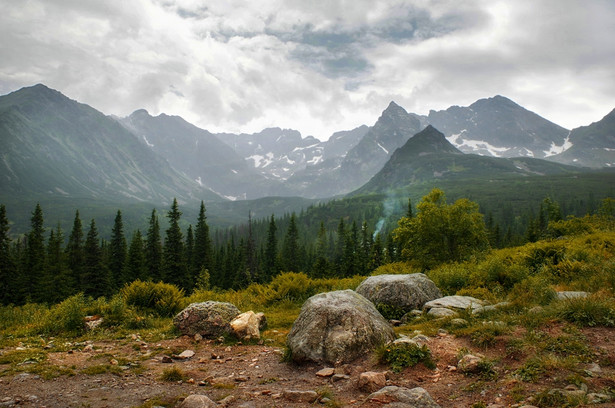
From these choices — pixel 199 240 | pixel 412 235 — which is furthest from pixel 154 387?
pixel 199 240

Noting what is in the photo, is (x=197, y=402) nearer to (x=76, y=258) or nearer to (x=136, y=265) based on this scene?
(x=136, y=265)

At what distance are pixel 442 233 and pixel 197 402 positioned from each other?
29715mm

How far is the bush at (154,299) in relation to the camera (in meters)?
16.2

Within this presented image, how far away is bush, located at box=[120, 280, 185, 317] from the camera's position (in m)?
16.2

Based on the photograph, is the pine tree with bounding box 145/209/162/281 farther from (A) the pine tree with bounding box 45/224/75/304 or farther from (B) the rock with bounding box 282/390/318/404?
(B) the rock with bounding box 282/390/318/404

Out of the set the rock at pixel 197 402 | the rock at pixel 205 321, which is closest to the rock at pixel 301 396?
the rock at pixel 197 402

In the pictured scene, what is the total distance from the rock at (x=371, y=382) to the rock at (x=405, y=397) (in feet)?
1.48

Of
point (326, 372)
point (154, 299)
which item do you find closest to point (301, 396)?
point (326, 372)

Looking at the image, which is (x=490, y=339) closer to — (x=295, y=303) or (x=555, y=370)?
(x=555, y=370)

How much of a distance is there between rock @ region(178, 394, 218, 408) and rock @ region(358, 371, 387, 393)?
10.1 ft

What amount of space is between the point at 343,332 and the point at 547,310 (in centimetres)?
567

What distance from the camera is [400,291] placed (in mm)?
14289

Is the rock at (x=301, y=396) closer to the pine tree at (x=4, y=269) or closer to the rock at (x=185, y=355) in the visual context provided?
the rock at (x=185, y=355)

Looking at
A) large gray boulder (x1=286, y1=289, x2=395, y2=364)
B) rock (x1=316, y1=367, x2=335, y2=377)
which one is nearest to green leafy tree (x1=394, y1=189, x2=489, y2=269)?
large gray boulder (x1=286, y1=289, x2=395, y2=364)
